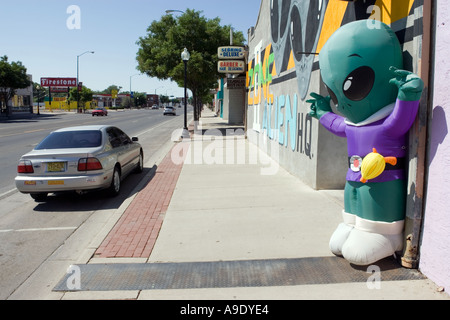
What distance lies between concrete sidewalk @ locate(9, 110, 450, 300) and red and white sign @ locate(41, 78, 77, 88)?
87.6m

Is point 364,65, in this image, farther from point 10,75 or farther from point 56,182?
point 10,75

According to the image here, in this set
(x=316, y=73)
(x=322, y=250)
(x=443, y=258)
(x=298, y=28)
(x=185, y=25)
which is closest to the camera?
(x=443, y=258)

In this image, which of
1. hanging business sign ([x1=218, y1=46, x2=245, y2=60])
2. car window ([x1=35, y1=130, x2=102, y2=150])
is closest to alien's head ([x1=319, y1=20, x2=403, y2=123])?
car window ([x1=35, y1=130, x2=102, y2=150])

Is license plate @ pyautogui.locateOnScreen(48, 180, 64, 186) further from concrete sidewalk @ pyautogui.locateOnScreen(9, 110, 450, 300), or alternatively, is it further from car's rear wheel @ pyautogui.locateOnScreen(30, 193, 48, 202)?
concrete sidewalk @ pyautogui.locateOnScreen(9, 110, 450, 300)

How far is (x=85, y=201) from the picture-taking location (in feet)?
25.3

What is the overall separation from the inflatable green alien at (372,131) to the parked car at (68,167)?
484 centimetres

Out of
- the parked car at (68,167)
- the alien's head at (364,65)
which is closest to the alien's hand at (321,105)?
the alien's head at (364,65)

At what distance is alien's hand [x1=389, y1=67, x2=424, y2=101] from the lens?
11.2 ft

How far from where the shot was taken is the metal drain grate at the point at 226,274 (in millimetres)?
3879

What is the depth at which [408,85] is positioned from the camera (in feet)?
11.3

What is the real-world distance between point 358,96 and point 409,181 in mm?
1019

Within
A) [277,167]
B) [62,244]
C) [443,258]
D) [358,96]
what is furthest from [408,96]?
[277,167]

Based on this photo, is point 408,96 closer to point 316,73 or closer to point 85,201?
point 316,73

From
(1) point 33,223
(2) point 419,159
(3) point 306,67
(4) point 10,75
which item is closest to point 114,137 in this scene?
(1) point 33,223
